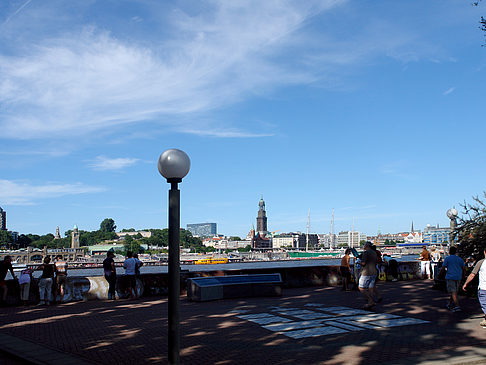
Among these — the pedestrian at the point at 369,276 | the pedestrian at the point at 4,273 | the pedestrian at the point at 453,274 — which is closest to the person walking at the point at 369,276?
the pedestrian at the point at 369,276

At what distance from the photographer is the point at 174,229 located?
250 inches

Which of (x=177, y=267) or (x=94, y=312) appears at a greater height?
(x=177, y=267)

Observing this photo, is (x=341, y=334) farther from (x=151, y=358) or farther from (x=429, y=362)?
(x=151, y=358)

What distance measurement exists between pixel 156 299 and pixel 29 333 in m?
6.43

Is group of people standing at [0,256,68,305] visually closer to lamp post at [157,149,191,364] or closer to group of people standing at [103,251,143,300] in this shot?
group of people standing at [103,251,143,300]

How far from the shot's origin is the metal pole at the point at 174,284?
20.3 ft

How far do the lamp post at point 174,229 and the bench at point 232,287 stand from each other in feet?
29.8

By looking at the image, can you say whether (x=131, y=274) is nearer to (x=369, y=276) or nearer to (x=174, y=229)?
(x=369, y=276)

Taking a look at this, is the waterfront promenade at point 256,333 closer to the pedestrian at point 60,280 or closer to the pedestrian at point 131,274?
the pedestrian at point 60,280

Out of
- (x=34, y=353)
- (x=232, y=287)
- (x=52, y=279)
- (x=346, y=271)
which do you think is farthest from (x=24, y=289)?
(x=346, y=271)

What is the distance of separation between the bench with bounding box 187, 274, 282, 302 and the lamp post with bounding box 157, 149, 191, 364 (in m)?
9.10

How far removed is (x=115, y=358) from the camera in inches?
304

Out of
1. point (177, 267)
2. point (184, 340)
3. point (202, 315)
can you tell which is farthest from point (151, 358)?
point (202, 315)

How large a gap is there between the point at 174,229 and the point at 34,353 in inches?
→ 147
